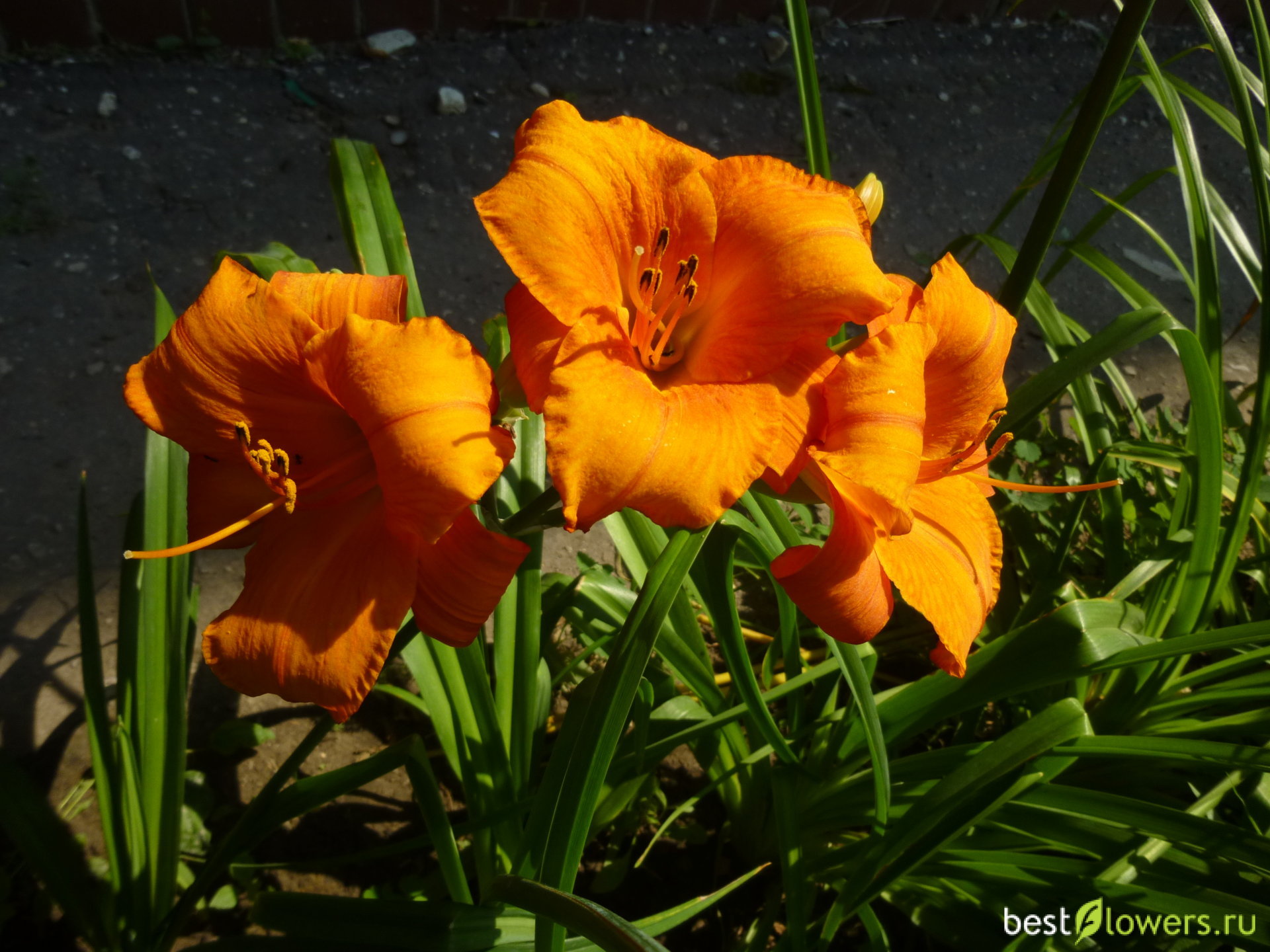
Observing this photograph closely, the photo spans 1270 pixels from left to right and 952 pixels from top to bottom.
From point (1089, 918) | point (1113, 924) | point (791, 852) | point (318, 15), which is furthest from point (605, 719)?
point (318, 15)

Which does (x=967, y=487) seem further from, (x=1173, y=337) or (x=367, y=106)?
(x=367, y=106)

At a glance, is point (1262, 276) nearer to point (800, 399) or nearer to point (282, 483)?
point (800, 399)

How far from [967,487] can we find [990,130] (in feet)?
10.4

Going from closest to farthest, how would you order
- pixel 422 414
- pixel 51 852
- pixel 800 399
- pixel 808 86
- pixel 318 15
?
1. pixel 422 414
2. pixel 800 399
3. pixel 51 852
4. pixel 808 86
5. pixel 318 15

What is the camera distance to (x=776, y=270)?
889 millimetres

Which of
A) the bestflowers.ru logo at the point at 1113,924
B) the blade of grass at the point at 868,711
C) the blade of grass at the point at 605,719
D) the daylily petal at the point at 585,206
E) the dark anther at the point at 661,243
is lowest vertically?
the bestflowers.ru logo at the point at 1113,924

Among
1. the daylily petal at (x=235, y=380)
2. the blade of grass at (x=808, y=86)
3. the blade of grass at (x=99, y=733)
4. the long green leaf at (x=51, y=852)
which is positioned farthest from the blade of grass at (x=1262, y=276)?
the long green leaf at (x=51, y=852)

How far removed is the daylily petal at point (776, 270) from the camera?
2.80 feet

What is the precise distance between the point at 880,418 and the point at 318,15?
126 inches

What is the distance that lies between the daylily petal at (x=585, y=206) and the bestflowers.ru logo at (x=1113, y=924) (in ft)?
3.74

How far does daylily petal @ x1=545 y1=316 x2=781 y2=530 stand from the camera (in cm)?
74

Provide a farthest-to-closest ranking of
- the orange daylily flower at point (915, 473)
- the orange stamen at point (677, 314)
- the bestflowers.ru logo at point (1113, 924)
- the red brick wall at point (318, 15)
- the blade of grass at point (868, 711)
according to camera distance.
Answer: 1. the red brick wall at point (318, 15)
2. the bestflowers.ru logo at point (1113, 924)
3. the blade of grass at point (868, 711)
4. the orange stamen at point (677, 314)
5. the orange daylily flower at point (915, 473)

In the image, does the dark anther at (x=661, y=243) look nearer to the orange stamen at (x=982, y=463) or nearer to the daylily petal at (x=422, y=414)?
the daylily petal at (x=422, y=414)

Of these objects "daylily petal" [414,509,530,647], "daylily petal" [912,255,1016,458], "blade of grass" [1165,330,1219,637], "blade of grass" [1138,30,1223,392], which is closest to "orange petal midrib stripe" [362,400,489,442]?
"daylily petal" [414,509,530,647]
